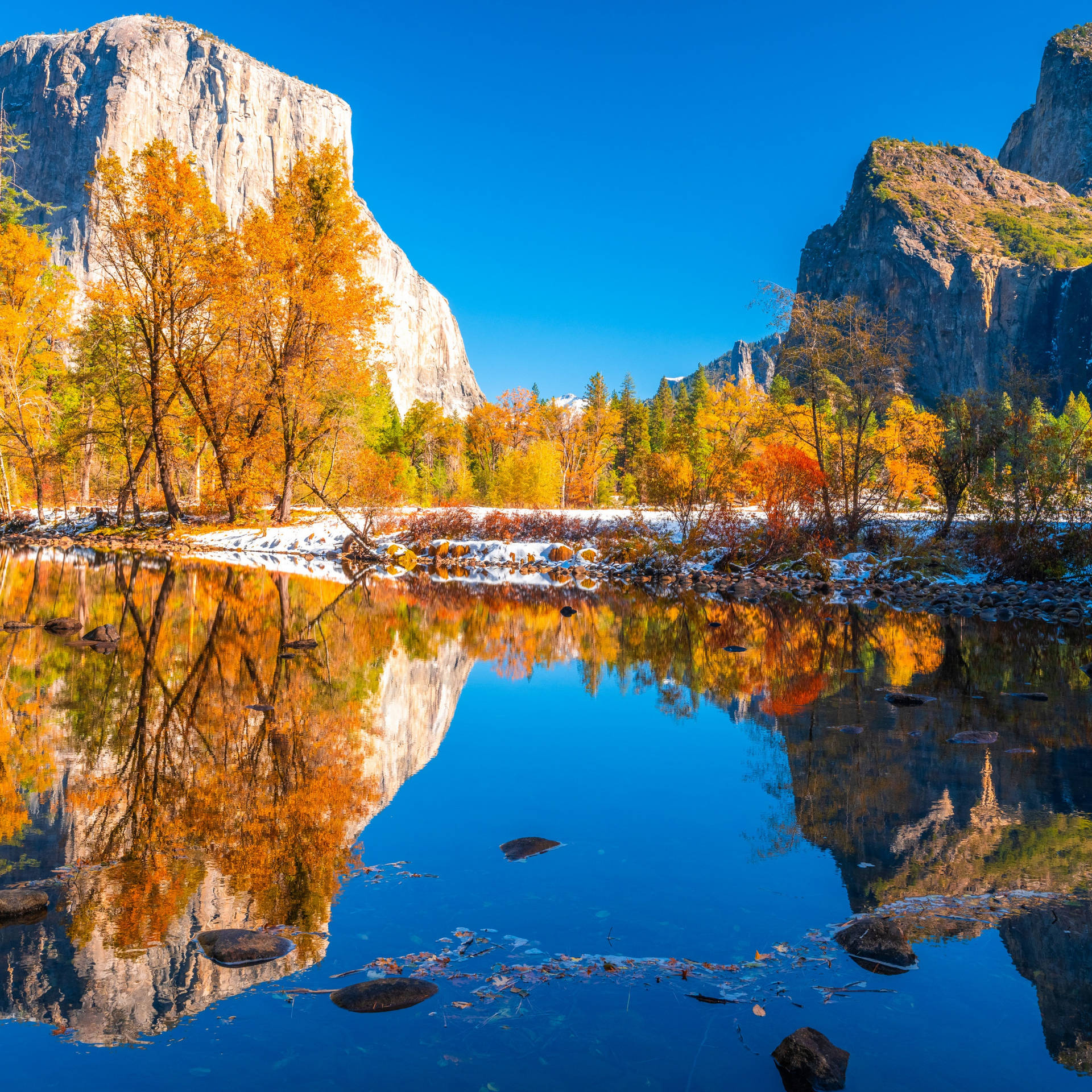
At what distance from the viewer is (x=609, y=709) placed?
23.1ft

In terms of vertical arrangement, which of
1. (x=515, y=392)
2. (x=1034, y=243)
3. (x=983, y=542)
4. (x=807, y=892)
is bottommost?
(x=807, y=892)

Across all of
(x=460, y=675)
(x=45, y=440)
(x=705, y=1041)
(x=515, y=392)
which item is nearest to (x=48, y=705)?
(x=460, y=675)

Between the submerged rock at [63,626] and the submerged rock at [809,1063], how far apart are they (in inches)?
391

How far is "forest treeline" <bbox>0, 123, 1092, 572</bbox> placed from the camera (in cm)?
1998

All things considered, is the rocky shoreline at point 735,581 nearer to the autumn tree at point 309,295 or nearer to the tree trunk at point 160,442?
the tree trunk at point 160,442

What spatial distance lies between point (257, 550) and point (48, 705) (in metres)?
20.9

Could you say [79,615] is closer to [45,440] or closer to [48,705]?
[48,705]

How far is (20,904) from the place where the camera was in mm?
3064

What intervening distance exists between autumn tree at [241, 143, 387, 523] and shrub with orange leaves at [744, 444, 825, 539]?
555 inches

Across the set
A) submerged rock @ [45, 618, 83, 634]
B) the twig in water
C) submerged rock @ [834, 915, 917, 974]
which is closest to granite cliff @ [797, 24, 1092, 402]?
submerged rock @ [45, 618, 83, 634]

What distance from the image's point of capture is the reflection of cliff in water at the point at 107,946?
8.36 feet

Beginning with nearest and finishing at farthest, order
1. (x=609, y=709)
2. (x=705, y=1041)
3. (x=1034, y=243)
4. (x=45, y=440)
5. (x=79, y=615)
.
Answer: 1. (x=705, y=1041)
2. (x=609, y=709)
3. (x=79, y=615)
4. (x=45, y=440)
5. (x=1034, y=243)

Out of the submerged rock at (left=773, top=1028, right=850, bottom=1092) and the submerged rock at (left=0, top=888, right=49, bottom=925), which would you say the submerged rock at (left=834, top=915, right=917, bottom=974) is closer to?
the submerged rock at (left=773, top=1028, right=850, bottom=1092)

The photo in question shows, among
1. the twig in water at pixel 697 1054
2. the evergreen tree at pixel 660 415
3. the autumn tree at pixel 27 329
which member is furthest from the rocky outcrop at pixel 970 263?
the twig in water at pixel 697 1054
